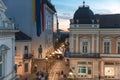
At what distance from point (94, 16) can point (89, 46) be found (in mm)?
4168

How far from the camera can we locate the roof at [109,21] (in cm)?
4004

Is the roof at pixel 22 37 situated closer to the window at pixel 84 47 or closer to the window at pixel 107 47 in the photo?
the window at pixel 84 47

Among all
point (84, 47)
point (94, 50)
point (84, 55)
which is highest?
point (84, 47)

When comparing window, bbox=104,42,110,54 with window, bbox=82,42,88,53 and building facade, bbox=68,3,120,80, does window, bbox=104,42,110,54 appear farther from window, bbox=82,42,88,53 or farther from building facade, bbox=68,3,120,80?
window, bbox=82,42,88,53

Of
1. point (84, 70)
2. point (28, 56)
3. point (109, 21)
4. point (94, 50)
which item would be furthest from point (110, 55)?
point (28, 56)

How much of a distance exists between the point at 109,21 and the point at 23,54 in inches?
437

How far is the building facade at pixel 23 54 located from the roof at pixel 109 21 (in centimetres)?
921

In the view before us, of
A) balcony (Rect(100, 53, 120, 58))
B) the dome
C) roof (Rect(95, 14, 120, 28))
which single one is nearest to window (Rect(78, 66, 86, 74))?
balcony (Rect(100, 53, 120, 58))

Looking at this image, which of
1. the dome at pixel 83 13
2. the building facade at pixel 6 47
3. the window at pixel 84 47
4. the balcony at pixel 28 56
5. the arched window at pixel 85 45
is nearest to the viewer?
the building facade at pixel 6 47

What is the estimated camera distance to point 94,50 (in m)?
40.0

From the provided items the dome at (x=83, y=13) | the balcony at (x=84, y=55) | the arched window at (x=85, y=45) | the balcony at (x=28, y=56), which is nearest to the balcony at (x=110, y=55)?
the balcony at (x=84, y=55)

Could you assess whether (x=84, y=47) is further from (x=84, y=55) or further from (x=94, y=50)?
(x=94, y=50)

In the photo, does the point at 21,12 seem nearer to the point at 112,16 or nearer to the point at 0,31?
the point at 112,16

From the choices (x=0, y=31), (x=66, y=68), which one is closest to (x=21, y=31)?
(x=66, y=68)
